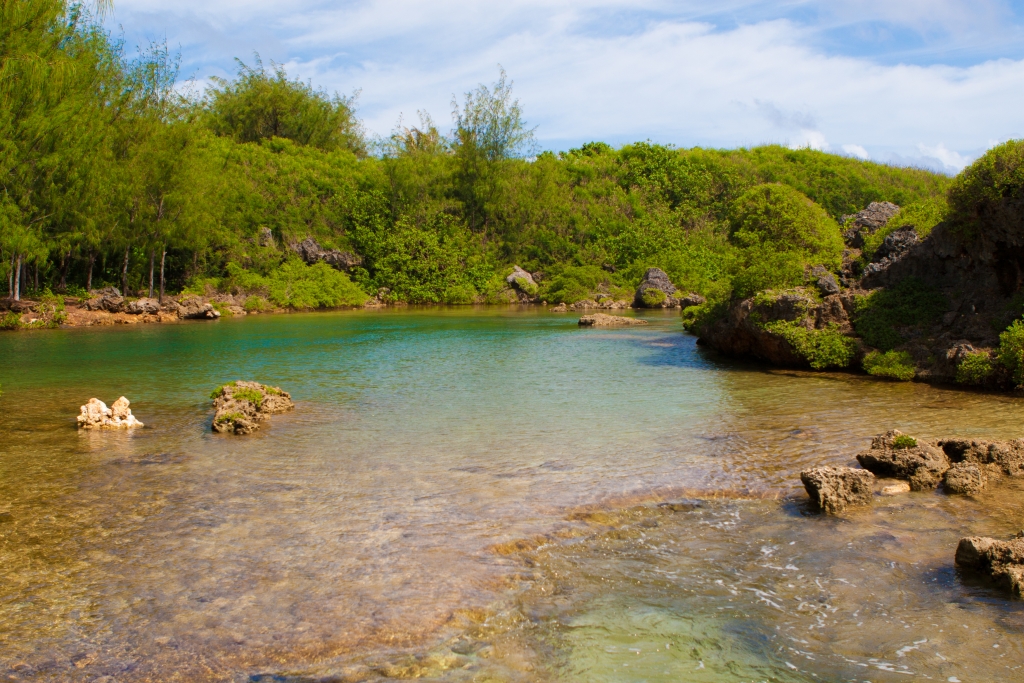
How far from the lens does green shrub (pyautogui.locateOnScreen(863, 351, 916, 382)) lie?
1471 centimetres

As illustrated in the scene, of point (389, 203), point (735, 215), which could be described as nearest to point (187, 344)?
point (735, 215)

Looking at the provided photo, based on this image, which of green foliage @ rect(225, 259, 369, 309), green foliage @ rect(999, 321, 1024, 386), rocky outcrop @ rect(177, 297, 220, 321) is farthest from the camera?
green foliage @ rect(225, 259, 369, 309)

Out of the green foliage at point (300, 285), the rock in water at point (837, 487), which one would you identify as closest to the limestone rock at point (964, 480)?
the rock in water at point (837, 487)

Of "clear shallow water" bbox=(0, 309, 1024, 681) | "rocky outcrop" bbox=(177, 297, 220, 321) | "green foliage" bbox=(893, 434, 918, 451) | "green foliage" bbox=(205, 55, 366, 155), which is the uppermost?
"green foliage" bbox=(205, 55, 366, 155)

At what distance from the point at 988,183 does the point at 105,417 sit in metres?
15.4

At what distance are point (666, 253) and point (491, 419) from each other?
43.2 meters

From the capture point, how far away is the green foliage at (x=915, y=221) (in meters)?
16.6

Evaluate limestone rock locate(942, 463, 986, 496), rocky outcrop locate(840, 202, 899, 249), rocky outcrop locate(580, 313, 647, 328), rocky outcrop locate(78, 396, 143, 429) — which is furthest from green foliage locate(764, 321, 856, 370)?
rocky outcrop locate(580, 313, 647, 328)

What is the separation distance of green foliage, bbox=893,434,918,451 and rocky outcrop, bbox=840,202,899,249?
38.1ft

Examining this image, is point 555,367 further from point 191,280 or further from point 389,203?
point 389,203

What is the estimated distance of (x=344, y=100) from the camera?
6656 cm

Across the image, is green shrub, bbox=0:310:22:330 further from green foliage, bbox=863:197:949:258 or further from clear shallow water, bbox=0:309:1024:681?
green foliage, bbox=863:197:949:258

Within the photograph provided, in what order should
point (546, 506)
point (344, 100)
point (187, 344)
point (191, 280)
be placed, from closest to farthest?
point (546, 506)
point (187, 344)
point (191, 280)
point (344, 100)

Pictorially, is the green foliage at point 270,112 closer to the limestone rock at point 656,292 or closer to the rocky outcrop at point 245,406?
the limestone rock at point 656,292
